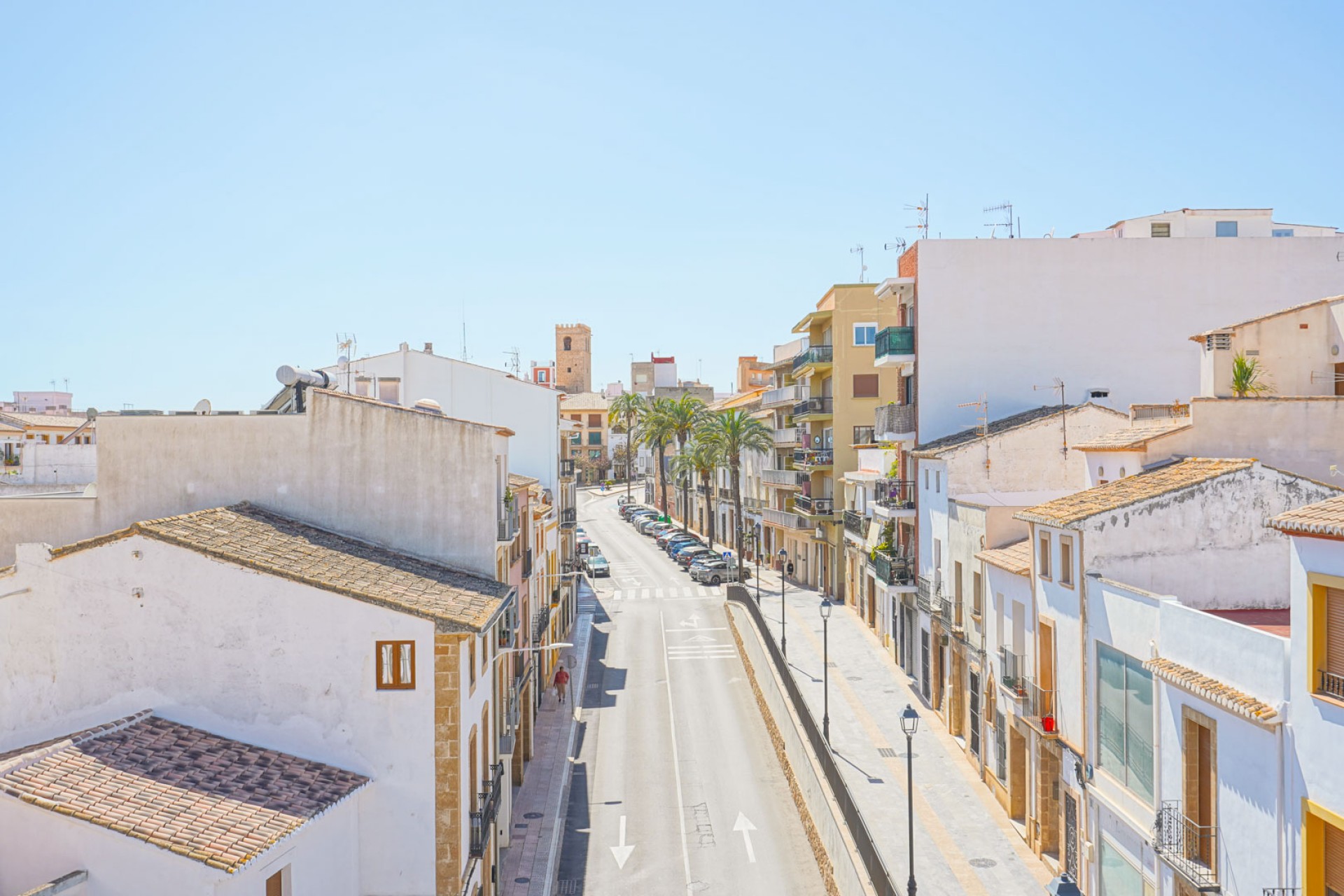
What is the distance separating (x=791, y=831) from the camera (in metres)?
27.5

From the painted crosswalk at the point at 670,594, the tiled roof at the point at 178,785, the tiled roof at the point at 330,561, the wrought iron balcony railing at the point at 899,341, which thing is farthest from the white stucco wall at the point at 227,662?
the painted crosswalk at the point at 670,594

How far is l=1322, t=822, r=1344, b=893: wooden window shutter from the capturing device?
12.6 m

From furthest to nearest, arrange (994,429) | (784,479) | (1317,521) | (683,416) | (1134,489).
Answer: (683,416)
(784,479)
(994,429)
(1134,489)
(1317,521)

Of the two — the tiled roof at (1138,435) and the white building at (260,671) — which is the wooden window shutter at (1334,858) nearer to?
the tiled roof at (1138,435)

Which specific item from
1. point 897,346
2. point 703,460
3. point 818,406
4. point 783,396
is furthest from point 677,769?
point 703,460

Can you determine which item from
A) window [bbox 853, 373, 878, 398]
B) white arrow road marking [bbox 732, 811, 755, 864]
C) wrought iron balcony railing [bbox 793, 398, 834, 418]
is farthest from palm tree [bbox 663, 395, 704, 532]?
white arrow road marking [bbox 732, 811, 755, 864]

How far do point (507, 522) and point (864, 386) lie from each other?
32966mm

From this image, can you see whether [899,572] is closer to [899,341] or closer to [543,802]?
[899,341]

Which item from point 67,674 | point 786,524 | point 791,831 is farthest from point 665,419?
point 67,674

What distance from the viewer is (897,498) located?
39.1 m

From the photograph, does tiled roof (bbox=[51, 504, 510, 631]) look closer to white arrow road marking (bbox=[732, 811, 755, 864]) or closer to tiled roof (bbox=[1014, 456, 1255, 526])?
white arrow road marking (bbox=[732, 811, 755, 864])

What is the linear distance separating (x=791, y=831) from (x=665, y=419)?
5114cm

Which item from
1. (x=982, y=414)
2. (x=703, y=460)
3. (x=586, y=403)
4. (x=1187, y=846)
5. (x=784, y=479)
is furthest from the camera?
(x=586, y=403)

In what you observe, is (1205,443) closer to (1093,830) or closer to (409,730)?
(1093,830)
